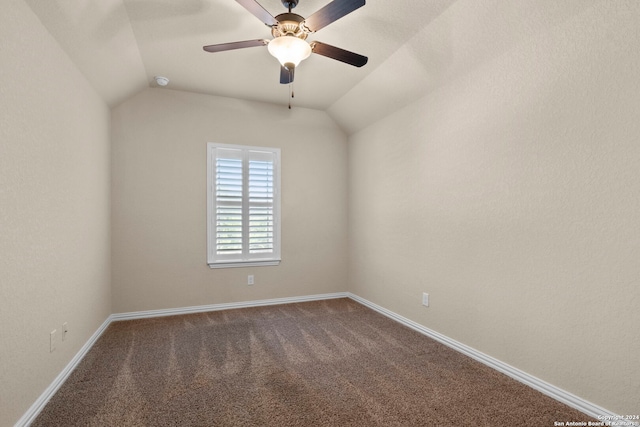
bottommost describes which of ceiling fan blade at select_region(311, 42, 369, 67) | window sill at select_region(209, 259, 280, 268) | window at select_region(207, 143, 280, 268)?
window sill at select_region(209, 259, 280, 268)

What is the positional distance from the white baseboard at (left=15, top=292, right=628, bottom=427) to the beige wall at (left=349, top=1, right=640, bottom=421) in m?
0.06

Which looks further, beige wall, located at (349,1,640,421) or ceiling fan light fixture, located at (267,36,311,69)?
ceiling fan light fixture, located at (267,36,311,69)

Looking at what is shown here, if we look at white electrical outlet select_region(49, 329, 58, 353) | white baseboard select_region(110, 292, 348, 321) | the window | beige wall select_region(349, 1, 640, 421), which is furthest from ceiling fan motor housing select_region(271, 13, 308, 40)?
white baseboard select_region(110, 292, 348, 321)

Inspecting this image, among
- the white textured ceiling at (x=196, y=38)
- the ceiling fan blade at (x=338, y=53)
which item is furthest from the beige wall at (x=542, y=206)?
the ceiling fan blade at (x=338, y=53)

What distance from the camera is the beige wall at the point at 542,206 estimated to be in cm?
180

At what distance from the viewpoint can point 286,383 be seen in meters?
2.34

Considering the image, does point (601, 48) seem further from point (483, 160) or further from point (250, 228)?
point (250, 228)

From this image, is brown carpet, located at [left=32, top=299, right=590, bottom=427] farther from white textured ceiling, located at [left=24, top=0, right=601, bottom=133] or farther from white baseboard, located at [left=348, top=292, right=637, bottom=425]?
white textured ceiling, located at [left=24, top=0, right=601, bottom=133]

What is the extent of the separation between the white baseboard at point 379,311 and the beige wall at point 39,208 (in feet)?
0.23

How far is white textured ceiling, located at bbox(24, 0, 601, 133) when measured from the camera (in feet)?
7.22

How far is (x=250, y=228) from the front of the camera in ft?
14.1

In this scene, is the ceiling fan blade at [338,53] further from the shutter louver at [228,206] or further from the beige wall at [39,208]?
the shutter louver at [228,206]

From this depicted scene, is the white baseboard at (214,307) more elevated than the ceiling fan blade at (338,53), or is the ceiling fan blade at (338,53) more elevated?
the ceiling fan blade at (338,53)

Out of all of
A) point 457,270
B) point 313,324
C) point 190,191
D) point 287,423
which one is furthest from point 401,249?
point 190,191
